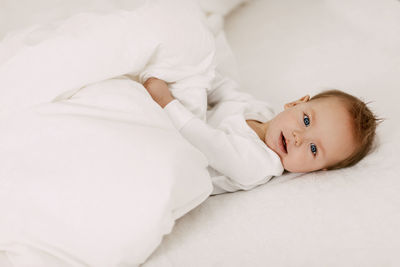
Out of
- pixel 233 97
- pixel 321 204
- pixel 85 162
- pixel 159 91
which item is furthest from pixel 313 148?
pixel 85 162

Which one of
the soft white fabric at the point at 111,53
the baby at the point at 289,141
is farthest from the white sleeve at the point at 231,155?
the soft white fabric at the point at 111,53

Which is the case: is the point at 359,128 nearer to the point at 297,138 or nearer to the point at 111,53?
the point at 297,138

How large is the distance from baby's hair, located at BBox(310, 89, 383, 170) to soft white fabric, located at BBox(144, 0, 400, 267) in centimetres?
3

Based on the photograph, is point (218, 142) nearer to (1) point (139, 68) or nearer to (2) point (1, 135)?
(1) point (139, 68)

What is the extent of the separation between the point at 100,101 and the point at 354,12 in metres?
1.08

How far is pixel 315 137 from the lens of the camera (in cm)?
97

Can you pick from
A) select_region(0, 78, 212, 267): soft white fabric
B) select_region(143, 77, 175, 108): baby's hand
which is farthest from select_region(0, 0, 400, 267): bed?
select_region(143, 77, 175, 108): baby's hand

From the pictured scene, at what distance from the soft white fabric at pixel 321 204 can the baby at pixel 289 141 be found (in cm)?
4

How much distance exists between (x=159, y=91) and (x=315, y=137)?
1.42ft

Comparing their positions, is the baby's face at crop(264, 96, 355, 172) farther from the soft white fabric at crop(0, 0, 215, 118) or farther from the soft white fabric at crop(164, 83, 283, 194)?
the soft white fabric at crop(0, 0, 215, 118)

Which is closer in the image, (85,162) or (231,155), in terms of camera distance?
(85,162)

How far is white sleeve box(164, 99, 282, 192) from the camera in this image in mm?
953

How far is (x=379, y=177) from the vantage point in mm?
886

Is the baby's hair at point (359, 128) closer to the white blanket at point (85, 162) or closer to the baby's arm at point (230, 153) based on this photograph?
the baby's arm at point (230, 153)
